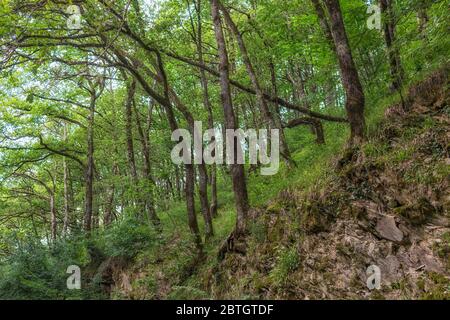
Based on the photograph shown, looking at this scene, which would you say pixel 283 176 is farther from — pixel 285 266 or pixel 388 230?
pixel 388 230

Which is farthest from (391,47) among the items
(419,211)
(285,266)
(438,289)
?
(285,266)

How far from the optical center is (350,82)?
21.7 feet

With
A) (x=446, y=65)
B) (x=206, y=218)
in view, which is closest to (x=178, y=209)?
(x=206, y=218)

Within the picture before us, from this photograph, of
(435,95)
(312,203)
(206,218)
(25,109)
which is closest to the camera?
(435,95)

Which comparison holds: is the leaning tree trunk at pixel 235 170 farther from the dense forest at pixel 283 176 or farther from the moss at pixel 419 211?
the moss at pixel 419 211

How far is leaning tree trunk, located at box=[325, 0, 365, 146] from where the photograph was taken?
6406 mm

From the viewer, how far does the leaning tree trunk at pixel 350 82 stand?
6406 mm

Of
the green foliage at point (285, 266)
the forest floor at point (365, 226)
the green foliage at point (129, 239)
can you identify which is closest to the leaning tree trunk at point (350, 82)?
the forest floor at point (365, 226)

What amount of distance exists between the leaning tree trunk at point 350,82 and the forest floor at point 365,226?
0.91 feet

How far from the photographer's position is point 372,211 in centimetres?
530

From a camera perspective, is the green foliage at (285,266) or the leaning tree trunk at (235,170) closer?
the green foliage at (285,266)

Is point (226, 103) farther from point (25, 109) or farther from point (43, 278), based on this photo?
point (25, 109)

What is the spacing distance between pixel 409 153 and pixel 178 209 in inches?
439
